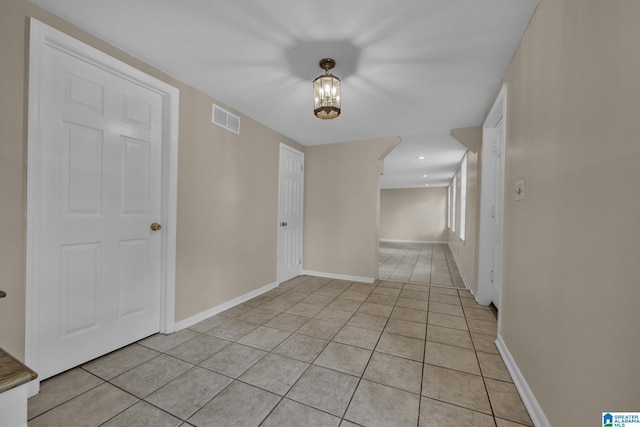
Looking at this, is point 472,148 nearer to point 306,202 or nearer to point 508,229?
point 508,229

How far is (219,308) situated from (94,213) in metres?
1.54

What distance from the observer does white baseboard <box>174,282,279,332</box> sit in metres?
2.39

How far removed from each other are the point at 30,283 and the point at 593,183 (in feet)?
9.61

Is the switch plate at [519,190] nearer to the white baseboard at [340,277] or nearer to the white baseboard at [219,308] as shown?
the white baseboard at [340,277]

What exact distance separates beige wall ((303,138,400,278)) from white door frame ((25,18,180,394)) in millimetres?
2495

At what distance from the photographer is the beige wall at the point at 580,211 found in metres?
0.77

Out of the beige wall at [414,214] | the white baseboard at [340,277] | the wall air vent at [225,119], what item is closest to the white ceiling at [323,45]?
the wall air vent at [225,119]

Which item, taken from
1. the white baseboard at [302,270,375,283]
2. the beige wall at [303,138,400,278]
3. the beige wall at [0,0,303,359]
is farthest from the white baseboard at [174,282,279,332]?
the beige wall at [303,138,400,278]

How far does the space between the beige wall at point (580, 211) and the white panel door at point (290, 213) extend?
303 centimetres

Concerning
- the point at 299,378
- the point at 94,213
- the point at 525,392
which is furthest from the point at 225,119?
the point at 525,392

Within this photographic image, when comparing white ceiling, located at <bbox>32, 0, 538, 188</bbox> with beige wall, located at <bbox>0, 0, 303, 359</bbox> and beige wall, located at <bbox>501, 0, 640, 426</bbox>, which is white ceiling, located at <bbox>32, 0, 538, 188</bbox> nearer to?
beige wall, located at <bbox>0, 0, 303, 359</bbox>

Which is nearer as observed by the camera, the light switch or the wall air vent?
the light switch

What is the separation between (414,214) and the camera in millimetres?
10867

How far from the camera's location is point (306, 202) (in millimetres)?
4527
